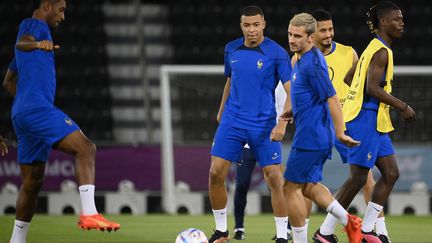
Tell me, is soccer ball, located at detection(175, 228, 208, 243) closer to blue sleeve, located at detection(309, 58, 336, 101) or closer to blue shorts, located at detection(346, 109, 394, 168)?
blue sleeve, located at detection(309, 58, 336, 101)

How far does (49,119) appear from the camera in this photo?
7.05 m

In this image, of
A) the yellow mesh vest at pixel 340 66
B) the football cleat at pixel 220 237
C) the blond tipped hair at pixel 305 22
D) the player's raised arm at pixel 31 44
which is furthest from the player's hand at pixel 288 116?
the player's raised arm at pixel 31 44

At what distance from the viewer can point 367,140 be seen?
26.9 feet

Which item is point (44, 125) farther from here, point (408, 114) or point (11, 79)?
point (408, 114)

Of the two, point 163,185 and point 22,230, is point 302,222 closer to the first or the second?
point 22,230

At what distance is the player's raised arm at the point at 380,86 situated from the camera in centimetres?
793

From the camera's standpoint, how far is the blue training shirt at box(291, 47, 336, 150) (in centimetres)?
716

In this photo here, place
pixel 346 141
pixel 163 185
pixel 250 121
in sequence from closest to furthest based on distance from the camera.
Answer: pixel 346 141, pixel 250 121, pixel 163 185

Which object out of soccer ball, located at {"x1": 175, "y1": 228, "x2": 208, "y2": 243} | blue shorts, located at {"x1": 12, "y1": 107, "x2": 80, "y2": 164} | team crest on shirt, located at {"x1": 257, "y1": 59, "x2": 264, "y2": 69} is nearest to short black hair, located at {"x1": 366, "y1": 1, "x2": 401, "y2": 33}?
team crest on shirt, located at {"x1": 257, "y1": 59, "x2": 264, "y2": 69}

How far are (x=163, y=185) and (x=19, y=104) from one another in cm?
703

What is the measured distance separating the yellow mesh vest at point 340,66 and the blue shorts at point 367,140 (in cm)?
71

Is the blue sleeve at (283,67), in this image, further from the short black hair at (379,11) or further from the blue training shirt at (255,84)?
the short black hair at (379,11)

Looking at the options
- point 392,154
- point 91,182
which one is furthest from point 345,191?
point 91,182

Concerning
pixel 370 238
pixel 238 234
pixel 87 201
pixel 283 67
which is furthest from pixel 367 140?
pixel 87 201
